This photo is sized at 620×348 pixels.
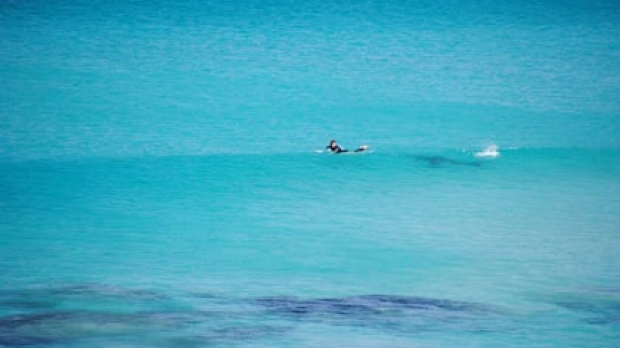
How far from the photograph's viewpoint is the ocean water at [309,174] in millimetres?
10633

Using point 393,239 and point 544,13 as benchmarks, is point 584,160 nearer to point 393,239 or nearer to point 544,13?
point 393,239

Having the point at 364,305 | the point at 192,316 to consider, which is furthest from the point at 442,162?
the point at 192,316

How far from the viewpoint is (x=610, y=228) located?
13562mm

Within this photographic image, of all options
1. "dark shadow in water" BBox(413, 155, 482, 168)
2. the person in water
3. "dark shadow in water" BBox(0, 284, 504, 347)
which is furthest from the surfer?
"dark shadow in water" BBox(0, 284, 504, 347)

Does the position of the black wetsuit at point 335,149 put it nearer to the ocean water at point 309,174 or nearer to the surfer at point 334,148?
the surfer at point 334,148

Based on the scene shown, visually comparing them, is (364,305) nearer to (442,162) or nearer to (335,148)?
(442,162)

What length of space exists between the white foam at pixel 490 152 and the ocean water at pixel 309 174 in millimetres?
66

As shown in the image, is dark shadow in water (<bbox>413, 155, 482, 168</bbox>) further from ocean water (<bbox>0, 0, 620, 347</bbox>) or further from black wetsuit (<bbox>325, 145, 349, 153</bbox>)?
black wetsuit (<bbox>325, 145, 349, 153</bbox>)

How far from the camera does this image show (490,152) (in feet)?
53.8

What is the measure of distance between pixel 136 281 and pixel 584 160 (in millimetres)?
8314

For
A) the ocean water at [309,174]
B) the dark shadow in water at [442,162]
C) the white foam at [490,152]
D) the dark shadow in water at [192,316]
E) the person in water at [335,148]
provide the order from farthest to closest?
the white foam at [490,152] < the person in water at [335,148] < the dark shadow in water at [442,162] < the ocean water at [309,174] < the dark shadow in water at [192,316]

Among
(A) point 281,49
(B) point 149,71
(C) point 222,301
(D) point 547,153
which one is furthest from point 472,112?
(C) point 222,301

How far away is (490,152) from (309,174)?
318cm

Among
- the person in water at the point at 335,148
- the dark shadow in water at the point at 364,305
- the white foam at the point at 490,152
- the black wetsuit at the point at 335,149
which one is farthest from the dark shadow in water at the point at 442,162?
the dark shadow in water at the point at 364,305
